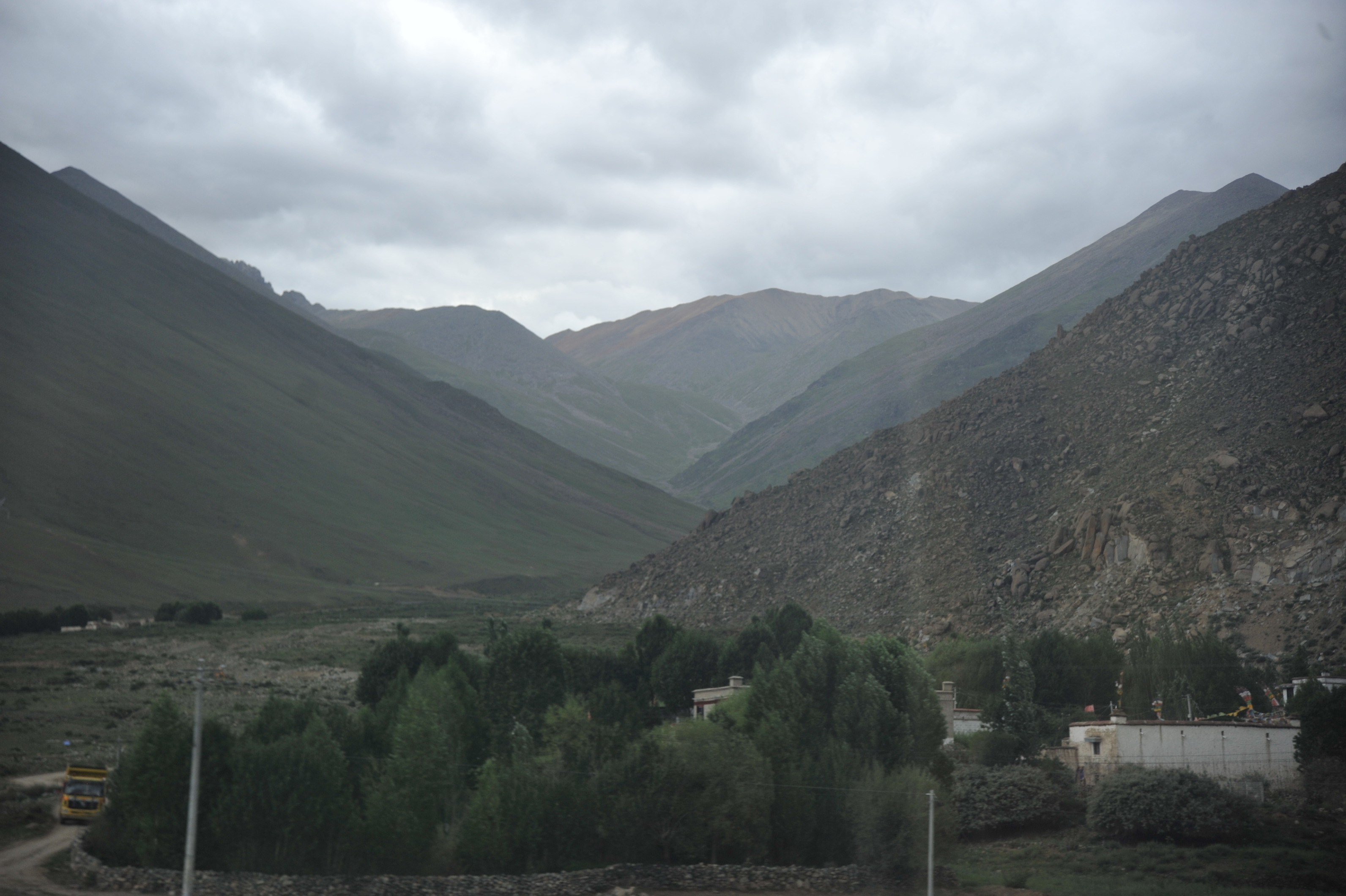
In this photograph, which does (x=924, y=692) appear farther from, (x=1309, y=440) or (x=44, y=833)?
(x=1309, y=440)

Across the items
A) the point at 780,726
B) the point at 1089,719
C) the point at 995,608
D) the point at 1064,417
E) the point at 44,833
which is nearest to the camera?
the point at 44,833

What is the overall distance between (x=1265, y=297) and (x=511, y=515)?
121m

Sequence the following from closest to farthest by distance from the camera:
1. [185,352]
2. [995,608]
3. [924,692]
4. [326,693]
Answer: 1. [924,692]
2. [326,693]
3. [995,608]
4. [185,352]

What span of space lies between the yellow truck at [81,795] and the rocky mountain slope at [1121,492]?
47.1m

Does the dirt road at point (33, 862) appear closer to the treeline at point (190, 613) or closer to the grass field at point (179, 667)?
the grass field at point (179, 667)

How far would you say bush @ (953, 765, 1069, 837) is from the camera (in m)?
40.0

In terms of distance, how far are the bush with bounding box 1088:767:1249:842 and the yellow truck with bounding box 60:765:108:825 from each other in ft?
104

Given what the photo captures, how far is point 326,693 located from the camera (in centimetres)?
6181

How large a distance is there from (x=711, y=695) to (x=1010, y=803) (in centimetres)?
1898

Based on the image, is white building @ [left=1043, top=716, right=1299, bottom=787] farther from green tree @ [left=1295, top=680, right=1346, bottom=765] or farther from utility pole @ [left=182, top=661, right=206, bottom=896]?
utility pole @ [left=182, top=661, right=206, bottom=896]

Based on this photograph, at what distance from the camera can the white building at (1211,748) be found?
4059cm

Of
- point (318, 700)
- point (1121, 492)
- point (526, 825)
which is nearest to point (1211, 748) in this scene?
point (526, 825)

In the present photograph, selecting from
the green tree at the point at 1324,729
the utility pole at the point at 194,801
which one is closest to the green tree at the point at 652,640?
the green tree at the point at 1324,729

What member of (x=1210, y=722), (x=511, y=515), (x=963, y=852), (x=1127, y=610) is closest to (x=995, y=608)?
(x=1127, y=610)
